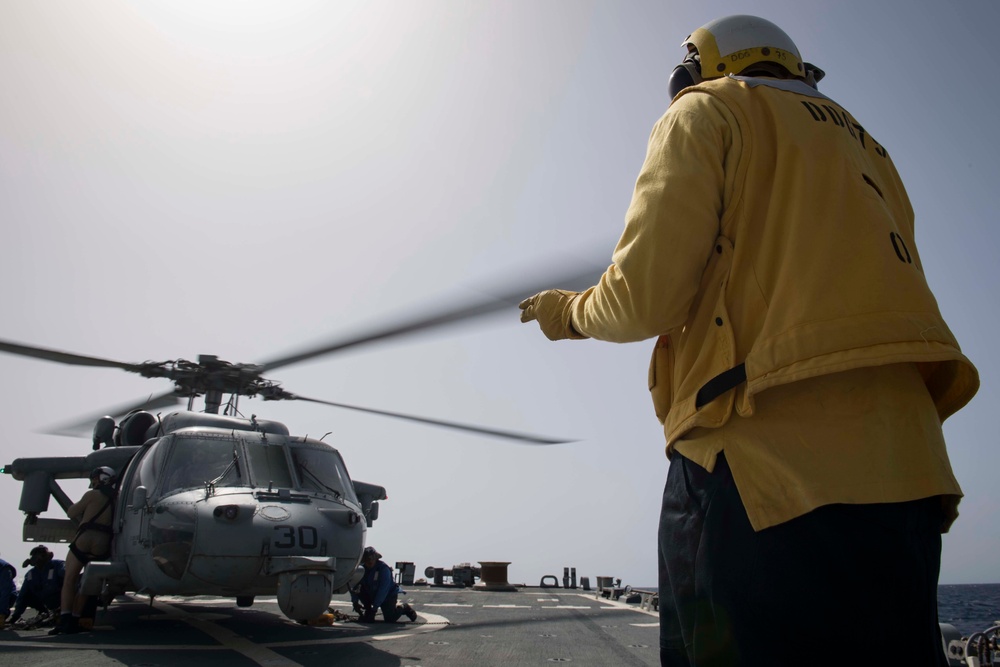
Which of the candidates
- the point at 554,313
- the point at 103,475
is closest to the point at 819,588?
the point at 554,313

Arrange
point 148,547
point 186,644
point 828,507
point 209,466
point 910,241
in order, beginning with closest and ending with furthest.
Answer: point 828,507 → point 910,241 → point 186,644 → point 148,547 → point 209,466

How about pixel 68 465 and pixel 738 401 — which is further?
pixel 68 465

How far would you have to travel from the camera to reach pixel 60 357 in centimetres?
759

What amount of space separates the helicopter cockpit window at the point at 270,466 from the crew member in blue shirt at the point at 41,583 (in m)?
2.76

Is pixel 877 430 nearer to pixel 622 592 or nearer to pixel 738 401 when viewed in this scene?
pixel 738 401

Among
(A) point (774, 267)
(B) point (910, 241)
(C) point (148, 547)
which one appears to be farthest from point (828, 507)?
(C) point (148, 547)

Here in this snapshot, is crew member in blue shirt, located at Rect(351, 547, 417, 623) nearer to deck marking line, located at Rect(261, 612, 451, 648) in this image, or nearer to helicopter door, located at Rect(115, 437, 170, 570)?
deck marking line, located at Rect(261, 612, 451, 648)

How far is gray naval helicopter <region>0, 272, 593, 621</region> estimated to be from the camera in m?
6.50

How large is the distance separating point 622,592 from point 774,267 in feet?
46.6

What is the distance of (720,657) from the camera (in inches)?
58.6

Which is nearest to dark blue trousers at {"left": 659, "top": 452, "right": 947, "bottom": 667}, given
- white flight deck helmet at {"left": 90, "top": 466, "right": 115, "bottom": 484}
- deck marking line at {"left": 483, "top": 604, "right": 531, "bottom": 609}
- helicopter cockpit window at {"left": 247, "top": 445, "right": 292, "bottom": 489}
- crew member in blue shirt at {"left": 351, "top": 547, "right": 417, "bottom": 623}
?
helicopter cockpit window at {"left": 247, "top": 445, "right": 292, "bottom": 489}

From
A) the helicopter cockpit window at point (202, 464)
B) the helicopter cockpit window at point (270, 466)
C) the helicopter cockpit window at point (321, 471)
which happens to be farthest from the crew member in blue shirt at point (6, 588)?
the helicopter cockpit window at point (321, 471)

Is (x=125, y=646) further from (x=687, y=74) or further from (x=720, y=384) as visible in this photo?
(x=687, y=74)

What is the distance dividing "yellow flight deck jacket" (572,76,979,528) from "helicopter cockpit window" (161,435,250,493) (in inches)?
256
